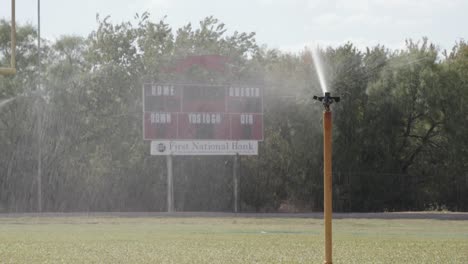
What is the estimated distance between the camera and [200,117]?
36.6 m

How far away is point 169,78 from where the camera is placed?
4309cm

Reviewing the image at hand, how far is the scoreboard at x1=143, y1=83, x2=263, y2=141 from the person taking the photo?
117 ft

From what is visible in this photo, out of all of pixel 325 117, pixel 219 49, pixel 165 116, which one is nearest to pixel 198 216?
pixel 165 116

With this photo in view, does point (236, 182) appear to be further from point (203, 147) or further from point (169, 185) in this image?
point (169, 185)

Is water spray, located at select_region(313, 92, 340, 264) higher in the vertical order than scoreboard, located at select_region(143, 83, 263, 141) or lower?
lower

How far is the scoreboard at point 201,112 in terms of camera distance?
1409 inches

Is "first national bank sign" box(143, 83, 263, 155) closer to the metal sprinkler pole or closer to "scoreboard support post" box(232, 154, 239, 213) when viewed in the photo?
"scoreboard support post" box(232, 154, 239, 213)

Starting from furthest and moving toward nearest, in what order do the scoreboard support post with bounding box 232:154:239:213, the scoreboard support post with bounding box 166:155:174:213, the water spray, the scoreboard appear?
the scoreboard support post with bounding box 232:154:239:213, the scoreboard support post with bounding box 166:155:174:213, the scoreboard, the water spray

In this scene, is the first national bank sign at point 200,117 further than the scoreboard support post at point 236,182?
No

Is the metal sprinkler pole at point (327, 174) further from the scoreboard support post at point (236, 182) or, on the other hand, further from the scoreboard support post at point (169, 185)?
the scoreboard support post at point (236, 182)

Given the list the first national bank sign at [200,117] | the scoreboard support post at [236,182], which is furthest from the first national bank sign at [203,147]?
the scoreboard support post at [236,182]

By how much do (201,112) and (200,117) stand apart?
9.4 inches

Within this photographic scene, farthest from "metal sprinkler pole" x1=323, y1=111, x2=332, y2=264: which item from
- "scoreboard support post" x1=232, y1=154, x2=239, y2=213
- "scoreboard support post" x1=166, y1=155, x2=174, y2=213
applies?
"scoreboard support post" x1=232, y1=154, x2=239, y2=213

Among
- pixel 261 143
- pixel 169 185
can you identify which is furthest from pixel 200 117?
pixel 261 143
